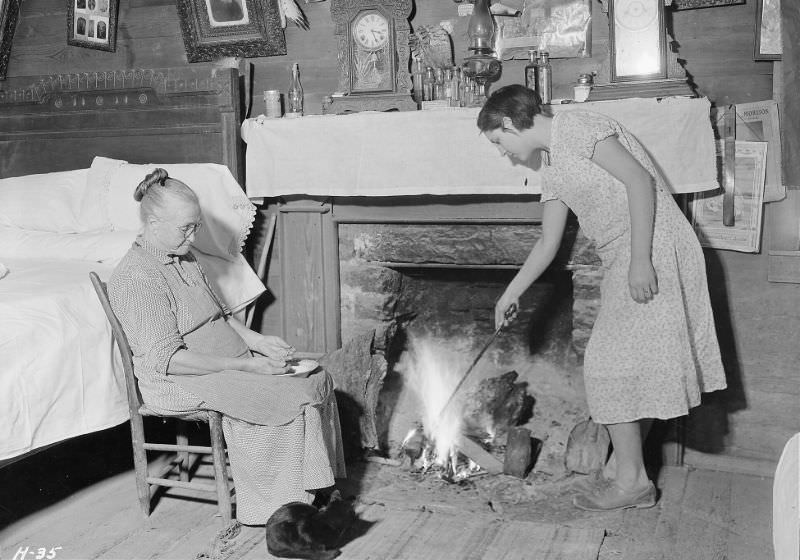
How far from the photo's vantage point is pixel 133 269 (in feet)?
8.66

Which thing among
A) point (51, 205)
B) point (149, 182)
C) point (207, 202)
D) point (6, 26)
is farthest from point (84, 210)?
point (149, 182)

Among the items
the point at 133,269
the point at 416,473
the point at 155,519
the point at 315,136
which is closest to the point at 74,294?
the point at 133,269

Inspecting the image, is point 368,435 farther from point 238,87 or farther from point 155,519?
point 238,87

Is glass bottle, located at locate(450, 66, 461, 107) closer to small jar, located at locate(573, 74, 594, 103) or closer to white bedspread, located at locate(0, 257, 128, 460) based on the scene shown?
small jar, located at locate(573, 74, 594, 103)

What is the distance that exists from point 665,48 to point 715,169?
1.54 ft

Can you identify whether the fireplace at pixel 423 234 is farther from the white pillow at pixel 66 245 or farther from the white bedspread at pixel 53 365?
the white bedspread at pixel 53 365

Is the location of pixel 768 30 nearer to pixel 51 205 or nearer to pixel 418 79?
pixel 418 79

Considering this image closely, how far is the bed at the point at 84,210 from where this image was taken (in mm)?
2783

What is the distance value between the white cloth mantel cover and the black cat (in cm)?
131

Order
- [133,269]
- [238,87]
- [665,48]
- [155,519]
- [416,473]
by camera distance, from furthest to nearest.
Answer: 1. [238,87]
2. [416,473]
3. [665,48]
4. [155,519]
5. [133,269]

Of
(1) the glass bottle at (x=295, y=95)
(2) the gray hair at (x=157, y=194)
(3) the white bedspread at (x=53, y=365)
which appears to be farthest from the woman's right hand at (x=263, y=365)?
(1) the glass bottle at (x=295, y=95)

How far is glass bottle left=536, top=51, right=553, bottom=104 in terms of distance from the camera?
325 centimetres

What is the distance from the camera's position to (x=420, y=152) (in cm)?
328

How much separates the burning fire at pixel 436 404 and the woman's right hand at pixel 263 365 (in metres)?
0.97
